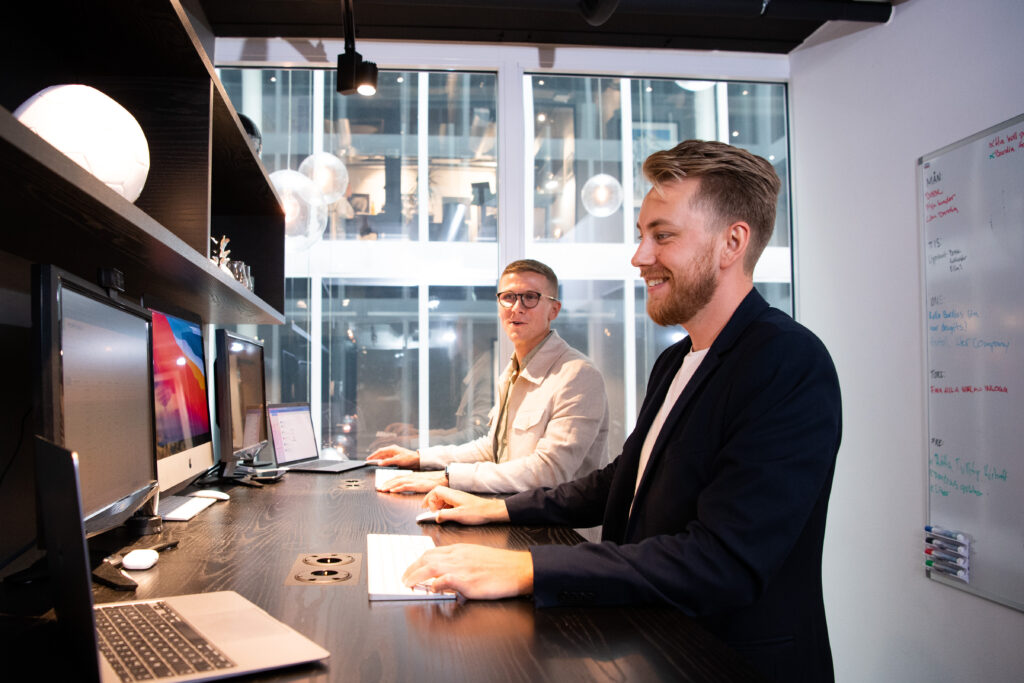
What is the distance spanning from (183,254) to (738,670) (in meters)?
1.24

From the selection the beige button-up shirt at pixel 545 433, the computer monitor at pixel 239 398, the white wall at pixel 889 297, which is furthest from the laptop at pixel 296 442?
the white wall at pixel 889 297

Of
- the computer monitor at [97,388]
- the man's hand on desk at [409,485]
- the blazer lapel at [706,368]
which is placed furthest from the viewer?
the man's hand on desk at [409,485]

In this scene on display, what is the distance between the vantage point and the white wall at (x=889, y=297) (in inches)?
90.8

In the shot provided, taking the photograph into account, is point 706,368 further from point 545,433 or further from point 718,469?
point 545,433

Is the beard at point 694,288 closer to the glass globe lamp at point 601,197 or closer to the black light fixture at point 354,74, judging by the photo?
the black light fixture at point 354,74

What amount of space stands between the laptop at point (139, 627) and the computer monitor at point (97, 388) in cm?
18

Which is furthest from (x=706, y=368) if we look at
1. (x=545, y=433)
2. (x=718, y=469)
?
(x=545, y=433)

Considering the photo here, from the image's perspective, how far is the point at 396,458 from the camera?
2633 millimetres

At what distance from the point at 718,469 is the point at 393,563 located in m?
0.61

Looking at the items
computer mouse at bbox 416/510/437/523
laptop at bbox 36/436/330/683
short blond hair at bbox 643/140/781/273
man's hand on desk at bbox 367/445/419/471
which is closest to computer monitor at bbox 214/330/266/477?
man's hand on desk at bbox 367/445/419/471

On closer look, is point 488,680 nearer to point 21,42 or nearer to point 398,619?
point 398,619

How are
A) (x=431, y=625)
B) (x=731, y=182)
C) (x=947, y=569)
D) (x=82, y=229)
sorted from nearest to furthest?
1. (x=431, y=625)
2. (x=82, y=229)
3. (x=731, y=182)
4. (x=947, y=569)

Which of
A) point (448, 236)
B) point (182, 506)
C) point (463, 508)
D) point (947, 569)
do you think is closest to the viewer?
point (463, 508)

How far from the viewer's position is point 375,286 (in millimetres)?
3422
